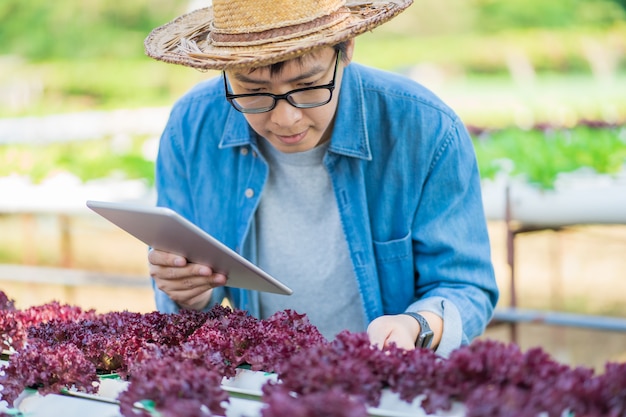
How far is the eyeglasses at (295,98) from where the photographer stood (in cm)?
209

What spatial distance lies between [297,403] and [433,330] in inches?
35.1

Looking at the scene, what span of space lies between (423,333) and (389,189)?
0.49 meters

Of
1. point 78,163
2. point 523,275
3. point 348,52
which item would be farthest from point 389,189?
point 523,275

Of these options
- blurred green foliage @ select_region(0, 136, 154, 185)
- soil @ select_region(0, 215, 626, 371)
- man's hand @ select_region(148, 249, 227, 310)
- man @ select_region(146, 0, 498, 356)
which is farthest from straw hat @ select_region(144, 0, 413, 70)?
blurred green foliage @ select_region(0, 136, 154, 185)

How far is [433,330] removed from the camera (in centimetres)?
221

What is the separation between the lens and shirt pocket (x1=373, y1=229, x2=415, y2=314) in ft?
8.12

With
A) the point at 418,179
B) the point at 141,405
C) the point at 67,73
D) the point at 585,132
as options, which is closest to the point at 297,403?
the point at 141,405

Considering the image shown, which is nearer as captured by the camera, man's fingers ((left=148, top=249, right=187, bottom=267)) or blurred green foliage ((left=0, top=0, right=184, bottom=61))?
man's fingers ((left=148, top=249, right=187, bottom=267))

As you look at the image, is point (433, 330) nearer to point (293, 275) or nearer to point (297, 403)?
point (293, 275)

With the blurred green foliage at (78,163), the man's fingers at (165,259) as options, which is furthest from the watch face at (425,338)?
the blurred green foliage at (78,163)

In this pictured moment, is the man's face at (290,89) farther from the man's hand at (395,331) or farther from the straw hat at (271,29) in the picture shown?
the man's hand at (395,331)

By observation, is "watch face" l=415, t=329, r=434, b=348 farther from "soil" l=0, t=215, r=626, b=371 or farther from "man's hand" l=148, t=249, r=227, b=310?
"soil" l=0, t=215, r=626, b=371

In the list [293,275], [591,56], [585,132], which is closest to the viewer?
[293,275]

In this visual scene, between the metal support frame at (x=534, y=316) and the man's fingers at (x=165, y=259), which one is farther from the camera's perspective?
the metal support frame at (x=534, y=316)
